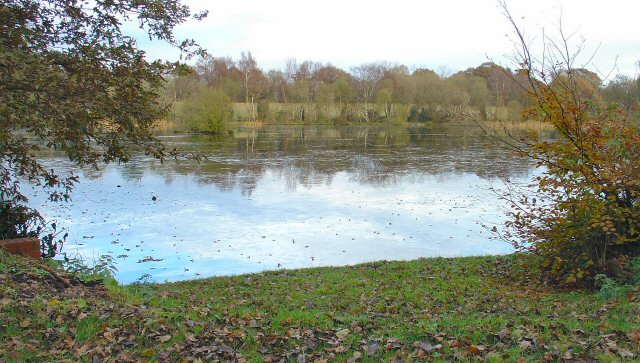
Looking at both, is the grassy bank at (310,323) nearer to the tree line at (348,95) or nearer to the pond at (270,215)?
the pond at (270,215)

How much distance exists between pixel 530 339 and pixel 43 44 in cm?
704

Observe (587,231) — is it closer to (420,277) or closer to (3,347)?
(420,277)

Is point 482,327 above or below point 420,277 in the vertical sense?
above

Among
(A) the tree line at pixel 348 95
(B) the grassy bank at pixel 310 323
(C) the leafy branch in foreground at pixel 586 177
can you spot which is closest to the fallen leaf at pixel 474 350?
(B) the grassy bank at pixel 310 323

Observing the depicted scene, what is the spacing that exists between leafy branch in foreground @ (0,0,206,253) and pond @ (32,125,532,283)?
11.0 ft

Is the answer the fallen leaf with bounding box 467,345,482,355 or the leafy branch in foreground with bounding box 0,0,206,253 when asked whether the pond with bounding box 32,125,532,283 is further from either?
the fallen leaf with bounding box 467,345,482,355

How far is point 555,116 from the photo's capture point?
8398 mm

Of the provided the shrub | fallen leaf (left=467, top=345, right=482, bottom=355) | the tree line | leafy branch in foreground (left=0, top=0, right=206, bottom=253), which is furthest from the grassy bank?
the tree line

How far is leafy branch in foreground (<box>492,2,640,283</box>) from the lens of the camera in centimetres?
779

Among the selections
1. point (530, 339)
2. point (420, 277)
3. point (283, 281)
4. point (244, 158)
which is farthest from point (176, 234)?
point (244, 158)

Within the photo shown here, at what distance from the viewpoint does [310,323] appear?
5.77 metres

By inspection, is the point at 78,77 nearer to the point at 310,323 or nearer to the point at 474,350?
the point at 310,323

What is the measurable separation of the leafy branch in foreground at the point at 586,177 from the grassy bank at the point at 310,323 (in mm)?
696

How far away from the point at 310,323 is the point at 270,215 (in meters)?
10.0
